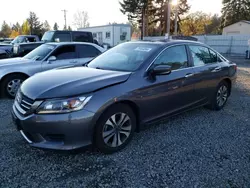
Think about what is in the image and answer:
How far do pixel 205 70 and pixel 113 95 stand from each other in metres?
2.33

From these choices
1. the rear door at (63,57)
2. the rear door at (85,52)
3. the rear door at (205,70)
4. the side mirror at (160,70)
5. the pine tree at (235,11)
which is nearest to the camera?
the side mirror at (160,70)

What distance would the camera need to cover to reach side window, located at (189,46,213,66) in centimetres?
427

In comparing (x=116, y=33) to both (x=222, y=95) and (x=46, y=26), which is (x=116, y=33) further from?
(x=46, y=26)

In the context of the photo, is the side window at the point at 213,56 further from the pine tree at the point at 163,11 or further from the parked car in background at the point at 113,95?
the pine tree at the point at 163,11

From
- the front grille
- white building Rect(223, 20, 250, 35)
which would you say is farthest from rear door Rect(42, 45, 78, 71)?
white building Rect(223, 20, 250, 35)

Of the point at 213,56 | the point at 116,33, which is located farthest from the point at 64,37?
the point at 116,33

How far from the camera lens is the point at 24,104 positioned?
2.88 metres

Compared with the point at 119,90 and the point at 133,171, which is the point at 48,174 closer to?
the point at 133,171

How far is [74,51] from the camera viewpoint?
661 centimetres

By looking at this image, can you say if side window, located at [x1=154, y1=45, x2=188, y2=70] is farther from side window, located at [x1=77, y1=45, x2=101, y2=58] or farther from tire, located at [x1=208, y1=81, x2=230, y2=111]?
side window, located at [x1=77, y1=45, x2=101, y2=58]

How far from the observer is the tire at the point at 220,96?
4907mm

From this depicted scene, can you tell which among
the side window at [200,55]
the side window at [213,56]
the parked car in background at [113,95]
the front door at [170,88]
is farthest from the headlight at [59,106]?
the side window at [213,56]

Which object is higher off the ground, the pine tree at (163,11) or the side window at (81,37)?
the pine tree at (163,11)

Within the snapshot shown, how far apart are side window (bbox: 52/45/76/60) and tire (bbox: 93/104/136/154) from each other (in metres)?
3.87
